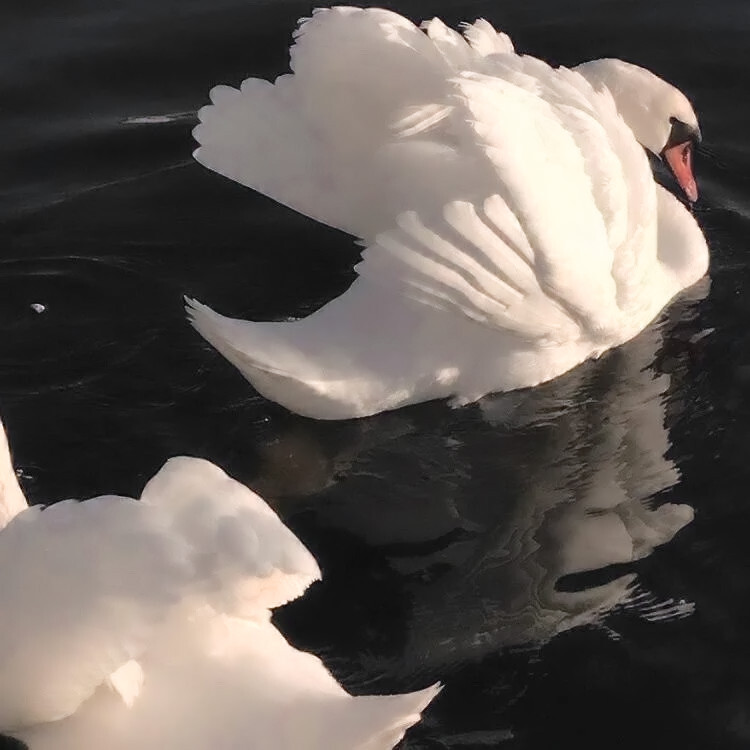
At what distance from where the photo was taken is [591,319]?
5.79 metres

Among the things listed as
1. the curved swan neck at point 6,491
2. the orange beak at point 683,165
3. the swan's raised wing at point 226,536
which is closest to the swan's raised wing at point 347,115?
the orange beak at point 683,165

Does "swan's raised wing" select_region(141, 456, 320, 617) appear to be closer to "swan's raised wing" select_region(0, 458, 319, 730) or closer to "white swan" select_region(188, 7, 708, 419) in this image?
"swan's raised wing" select_region(0, 458, 319, 730)

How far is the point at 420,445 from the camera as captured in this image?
6004 mm

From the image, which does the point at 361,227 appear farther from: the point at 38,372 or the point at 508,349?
the point at 38,372

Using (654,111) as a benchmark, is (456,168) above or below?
above

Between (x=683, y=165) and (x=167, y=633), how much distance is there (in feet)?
14.5

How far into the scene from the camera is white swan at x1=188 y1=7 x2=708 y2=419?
537cm

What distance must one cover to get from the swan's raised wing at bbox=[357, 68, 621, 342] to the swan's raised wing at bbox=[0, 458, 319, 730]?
66.3 inches

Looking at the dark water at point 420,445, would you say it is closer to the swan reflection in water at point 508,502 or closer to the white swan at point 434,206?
the swan reflection in water at point 508,502

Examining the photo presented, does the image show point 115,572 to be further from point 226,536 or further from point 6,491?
point 6,491

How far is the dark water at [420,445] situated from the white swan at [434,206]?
0.35 m

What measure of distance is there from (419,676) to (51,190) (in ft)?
12.5

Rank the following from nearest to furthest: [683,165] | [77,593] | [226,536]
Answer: [226,536]
[77,593]
[683,165]

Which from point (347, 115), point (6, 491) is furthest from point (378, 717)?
point (347, 115)
